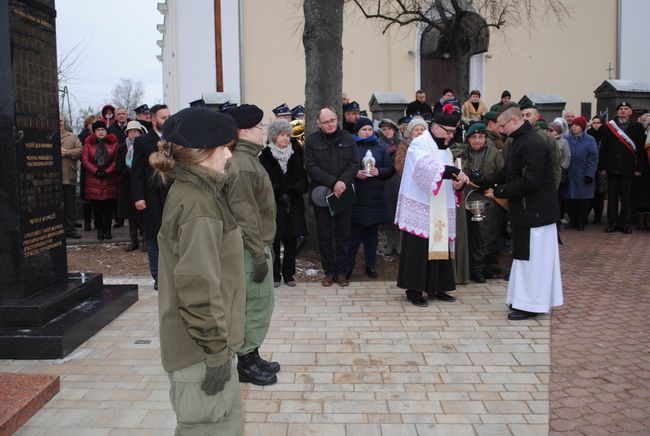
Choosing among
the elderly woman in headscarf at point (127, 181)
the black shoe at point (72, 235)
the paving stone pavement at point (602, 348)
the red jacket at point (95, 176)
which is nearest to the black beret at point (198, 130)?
the paving stone pavement at point (602, 348)

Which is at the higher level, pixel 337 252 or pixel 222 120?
pixel 222 120

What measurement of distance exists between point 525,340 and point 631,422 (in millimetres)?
1605

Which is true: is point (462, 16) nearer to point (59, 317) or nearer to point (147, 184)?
point (147, 184)

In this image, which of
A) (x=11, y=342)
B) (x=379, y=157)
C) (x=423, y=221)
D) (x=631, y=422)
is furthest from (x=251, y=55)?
(x=631, y=422)

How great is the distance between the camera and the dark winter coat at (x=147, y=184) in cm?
734

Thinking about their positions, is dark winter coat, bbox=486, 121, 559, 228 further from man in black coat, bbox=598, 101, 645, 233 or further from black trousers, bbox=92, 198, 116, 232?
black trousers, bbox=92, 198, 116, 232

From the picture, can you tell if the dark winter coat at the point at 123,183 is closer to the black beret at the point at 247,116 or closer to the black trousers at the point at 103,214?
the black trousers at the point at 103,214

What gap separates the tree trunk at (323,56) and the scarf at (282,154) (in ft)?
4.89

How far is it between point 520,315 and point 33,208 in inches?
180

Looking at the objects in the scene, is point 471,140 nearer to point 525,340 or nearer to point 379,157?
point 379,157

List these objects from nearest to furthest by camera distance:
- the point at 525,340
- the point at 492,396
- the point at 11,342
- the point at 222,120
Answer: the point at 222,120, the point at 492,396, the point at 11,342, the point at 525,340

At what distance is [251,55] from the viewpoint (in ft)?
66.8

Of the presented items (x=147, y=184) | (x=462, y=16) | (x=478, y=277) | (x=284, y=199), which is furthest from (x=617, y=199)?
(x=147, y=184)

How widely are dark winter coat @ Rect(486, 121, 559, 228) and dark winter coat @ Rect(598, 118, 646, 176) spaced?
5.83m
